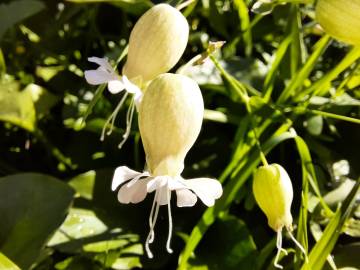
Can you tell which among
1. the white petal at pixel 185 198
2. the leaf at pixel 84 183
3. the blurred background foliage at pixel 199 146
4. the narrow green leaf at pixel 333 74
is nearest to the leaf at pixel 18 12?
the blurred background foliage at pixel 199 146

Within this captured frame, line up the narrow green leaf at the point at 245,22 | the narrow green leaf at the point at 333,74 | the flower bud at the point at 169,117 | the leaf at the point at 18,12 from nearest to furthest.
Answer: the flower bud at the point at 169,117 → the narrow green leaf at the point at 333,74 → the narrow green leaf at the point at 245,22 → the leaf at the point at 18,12

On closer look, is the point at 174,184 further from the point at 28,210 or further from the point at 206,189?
the point at 28,210

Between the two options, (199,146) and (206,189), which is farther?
(199,146)

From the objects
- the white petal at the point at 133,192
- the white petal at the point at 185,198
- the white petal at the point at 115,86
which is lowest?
the white petal at the point at 133,192

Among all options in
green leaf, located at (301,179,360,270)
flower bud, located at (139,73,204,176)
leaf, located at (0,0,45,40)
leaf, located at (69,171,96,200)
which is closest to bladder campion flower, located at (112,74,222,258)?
flower bud, located at (139,73,204,176)

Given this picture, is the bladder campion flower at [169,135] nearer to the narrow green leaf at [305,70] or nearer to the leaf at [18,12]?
the narrow green leaf at [305,70]

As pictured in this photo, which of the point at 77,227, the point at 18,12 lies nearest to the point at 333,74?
the point at 77,227
